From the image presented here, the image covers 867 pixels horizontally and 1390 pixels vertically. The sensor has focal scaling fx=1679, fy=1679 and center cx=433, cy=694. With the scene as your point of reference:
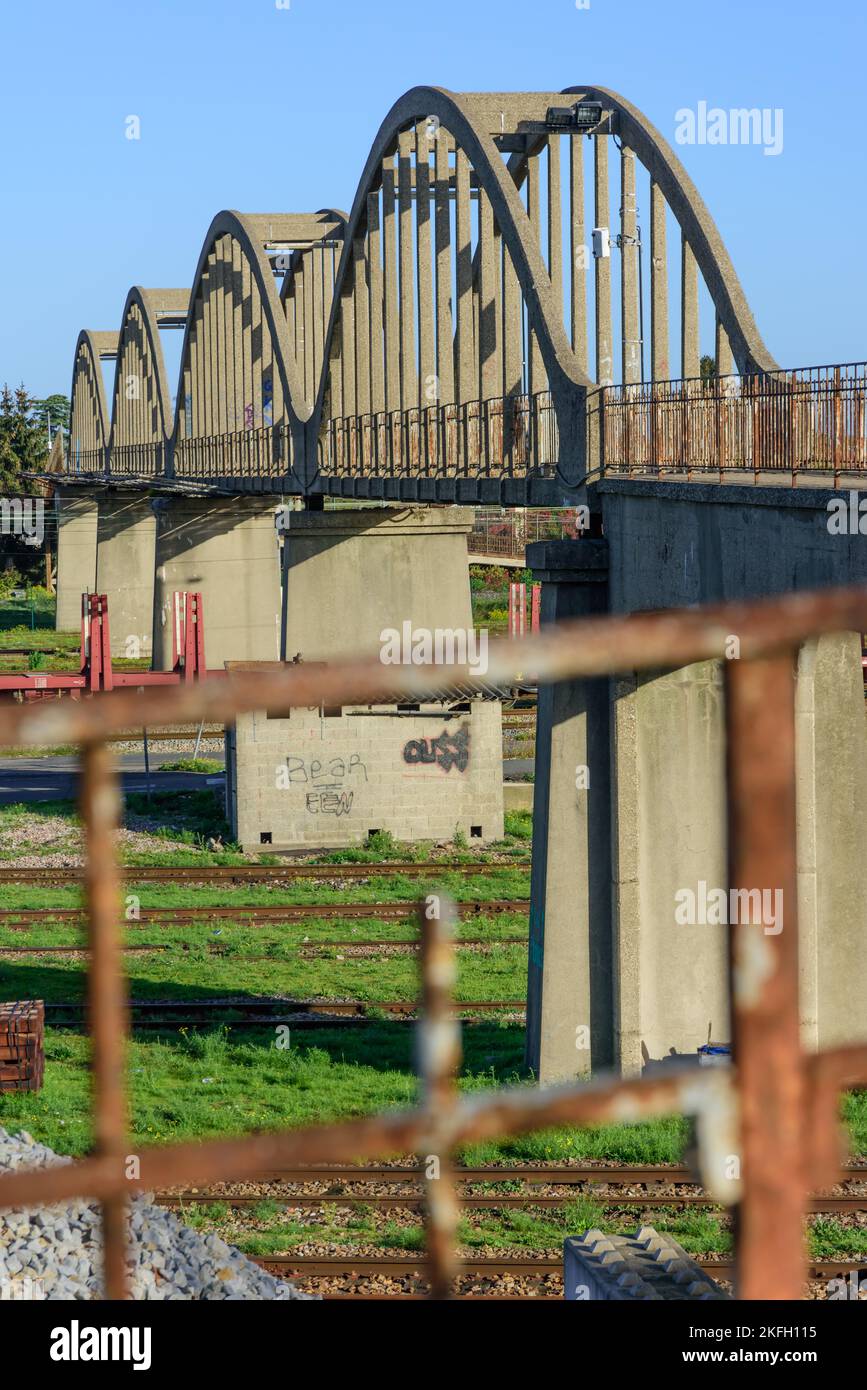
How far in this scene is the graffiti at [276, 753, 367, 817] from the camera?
99.8 feet

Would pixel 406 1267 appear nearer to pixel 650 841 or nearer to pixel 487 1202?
pixel 487 1202

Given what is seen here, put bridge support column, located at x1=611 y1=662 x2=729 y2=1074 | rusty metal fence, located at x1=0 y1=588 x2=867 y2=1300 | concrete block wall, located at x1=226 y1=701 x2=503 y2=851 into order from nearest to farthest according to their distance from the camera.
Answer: rusty metal fence, located at x1=0 y1=588 x2=867 y2=1300 < bridge support column, located at x1=611 y1=662 x2=729 y2=1074 < concrete block wall, located at x1=226 y1=701 x2=503 y2=851

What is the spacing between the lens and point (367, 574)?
36719 mm

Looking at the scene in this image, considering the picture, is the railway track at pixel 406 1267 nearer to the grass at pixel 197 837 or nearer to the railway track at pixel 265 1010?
the railway track at pixel 265 1010

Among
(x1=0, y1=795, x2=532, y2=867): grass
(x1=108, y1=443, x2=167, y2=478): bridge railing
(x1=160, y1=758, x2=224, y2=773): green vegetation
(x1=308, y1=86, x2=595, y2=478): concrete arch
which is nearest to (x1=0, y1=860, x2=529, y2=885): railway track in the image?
(x1=0, y1=795, x2=532, y2=867): grass

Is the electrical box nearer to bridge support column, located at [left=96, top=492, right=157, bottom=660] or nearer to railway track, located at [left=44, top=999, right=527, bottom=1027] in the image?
railway track, located at [left=44, top=999, right=527, bottom=1027]

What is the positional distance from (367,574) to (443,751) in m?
7.37

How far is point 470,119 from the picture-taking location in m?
27.7

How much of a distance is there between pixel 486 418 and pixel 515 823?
30.5 feet

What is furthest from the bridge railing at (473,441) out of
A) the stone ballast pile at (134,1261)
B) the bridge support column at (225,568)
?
the bridge support column at (225,568)

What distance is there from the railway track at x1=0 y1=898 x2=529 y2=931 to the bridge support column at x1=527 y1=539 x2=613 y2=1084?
250 inches

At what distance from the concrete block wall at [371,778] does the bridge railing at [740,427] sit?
1214 cm

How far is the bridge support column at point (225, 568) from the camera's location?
2035 inches

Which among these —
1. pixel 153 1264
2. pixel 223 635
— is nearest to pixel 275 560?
pixel 223 635
